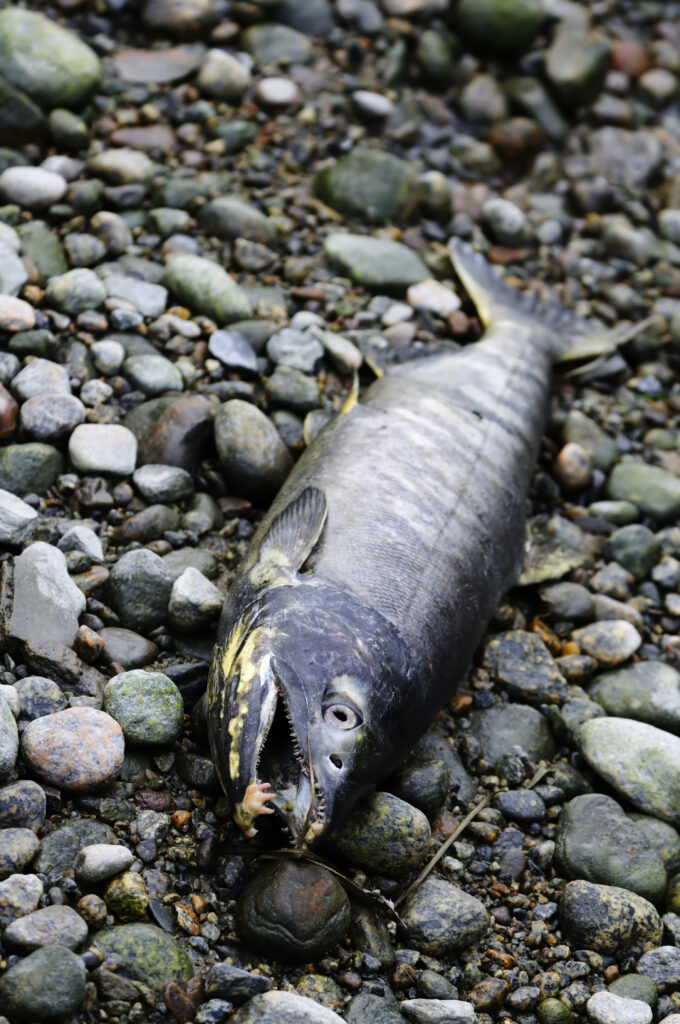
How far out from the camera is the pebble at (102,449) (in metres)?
4.77

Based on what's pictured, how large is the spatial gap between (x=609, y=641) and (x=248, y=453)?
212cm

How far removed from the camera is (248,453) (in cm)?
501

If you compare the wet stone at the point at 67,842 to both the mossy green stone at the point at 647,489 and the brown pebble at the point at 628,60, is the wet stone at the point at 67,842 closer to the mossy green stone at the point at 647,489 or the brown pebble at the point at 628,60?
the mossy green stone at the point at 647,489

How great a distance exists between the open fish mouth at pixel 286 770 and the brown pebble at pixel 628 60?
757cm

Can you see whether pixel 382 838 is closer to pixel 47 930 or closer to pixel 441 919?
pixel 441 919

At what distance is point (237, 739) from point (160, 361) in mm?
2519

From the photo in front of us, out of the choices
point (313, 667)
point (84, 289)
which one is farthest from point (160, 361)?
point (313, 667)

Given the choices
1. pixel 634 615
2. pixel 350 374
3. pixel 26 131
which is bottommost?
pixel 634 615

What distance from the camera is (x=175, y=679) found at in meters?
4.15

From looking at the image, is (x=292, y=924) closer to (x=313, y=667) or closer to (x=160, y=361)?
(x=313, y=667)

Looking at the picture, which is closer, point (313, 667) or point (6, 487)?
point (313, 667)

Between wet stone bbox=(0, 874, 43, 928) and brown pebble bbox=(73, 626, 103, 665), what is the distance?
1.02 metres

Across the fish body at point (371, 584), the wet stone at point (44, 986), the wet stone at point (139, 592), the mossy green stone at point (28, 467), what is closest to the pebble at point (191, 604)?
the wet stone at point (139, 592)

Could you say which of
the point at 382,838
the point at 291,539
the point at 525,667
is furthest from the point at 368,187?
the point at 382,838
